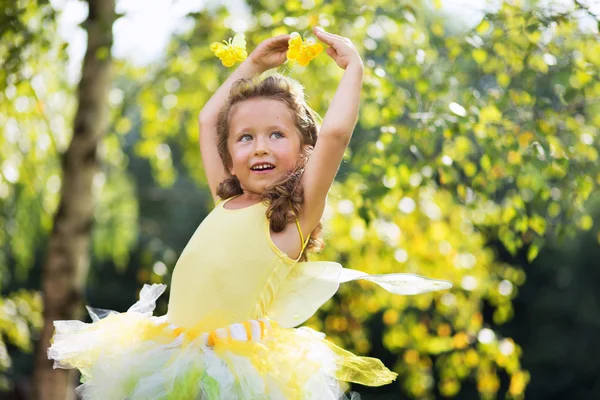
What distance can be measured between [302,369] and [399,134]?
1554mm

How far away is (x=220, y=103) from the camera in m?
2.22

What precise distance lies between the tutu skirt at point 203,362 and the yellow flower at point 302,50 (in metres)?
0.67

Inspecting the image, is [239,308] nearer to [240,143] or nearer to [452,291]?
[240,143]

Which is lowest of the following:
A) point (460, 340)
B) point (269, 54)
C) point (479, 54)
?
point (460, 340)

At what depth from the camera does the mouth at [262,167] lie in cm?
193

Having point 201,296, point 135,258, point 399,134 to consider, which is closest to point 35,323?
point 399,134

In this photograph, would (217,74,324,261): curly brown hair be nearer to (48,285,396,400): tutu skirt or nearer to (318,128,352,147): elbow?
(318,128,352,147): elbow

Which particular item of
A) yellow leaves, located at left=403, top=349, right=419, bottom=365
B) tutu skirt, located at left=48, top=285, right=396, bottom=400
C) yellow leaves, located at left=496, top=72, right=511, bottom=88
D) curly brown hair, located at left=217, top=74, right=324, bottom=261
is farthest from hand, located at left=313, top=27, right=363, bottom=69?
yellow leaves, located at left=403, top=349, right=419, bottom=365

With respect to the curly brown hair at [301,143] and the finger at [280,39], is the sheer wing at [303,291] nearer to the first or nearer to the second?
the curly brown hair at [301,143]

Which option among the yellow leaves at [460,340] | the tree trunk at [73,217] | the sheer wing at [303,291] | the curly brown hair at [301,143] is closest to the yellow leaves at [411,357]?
the yellow leaves at [460,340]

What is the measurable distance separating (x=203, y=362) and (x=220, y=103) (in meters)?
0.79

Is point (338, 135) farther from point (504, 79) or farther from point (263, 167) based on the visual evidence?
point (504, 79)

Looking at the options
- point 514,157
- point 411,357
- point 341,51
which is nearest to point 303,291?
point 341,51

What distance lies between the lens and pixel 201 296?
1.87 metres
